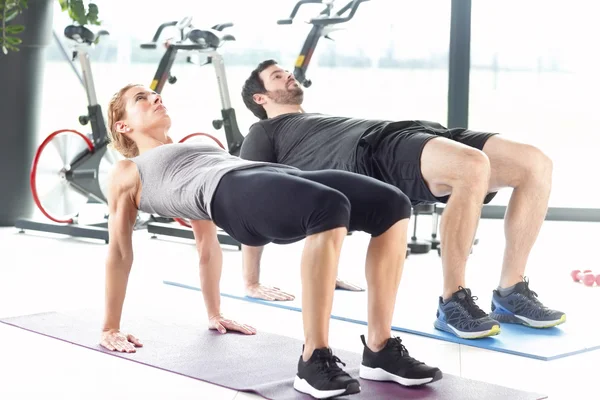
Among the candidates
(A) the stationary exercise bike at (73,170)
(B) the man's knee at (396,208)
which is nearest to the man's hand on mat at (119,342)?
(B) the man's knee at (396,208)

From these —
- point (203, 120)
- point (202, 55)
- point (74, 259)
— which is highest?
point (202, 55)

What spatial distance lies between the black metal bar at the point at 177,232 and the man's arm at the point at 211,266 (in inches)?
67.3

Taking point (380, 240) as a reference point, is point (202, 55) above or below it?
above

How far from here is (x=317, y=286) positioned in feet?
6.56

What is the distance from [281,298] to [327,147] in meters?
0.59

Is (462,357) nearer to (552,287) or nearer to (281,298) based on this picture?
(281,298)

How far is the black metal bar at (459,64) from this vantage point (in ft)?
18.3

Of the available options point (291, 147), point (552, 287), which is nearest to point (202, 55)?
point (291, 147)

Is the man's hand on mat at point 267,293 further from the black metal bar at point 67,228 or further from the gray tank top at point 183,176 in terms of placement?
the black metal bar at point 67,228

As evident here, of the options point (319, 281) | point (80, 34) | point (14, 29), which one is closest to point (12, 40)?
point (14, 29)

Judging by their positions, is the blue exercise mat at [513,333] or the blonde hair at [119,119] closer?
the blue exercise mat at [513,333]

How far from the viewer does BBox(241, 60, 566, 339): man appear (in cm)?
268

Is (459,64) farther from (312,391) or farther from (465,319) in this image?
(312,391)

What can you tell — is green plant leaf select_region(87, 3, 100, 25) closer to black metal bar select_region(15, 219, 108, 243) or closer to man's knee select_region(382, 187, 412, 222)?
black metal bar select_region(15, 219, 108, 243)
